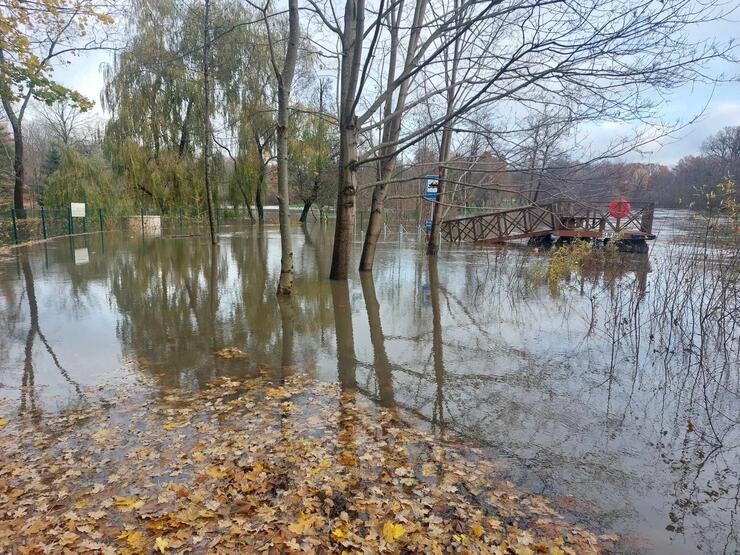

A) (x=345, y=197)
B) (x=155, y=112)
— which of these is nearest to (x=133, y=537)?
(x=345, y=197)

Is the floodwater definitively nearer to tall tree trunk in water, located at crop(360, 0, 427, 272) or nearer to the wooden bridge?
tall tree trunk in water, located at crop(360, 0, 427, 272)

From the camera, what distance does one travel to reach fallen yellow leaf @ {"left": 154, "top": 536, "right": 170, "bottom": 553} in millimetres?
2570

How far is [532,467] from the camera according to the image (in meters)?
3.60

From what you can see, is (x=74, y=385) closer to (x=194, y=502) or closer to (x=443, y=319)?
(x=194, y=502)

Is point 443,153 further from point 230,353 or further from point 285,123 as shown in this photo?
point 230,353

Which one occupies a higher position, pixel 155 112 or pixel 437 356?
pixel 155 112

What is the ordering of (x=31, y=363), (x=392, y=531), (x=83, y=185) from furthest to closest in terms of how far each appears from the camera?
1. (x=83, y=185)
2. (x=31, y=363)
3. (x=392, y=531)

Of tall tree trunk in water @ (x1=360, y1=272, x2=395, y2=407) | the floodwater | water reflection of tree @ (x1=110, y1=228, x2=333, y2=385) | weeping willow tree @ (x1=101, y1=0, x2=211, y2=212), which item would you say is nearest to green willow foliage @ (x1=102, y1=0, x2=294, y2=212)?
weeping willow tree @ (x1=101, y1=0, x2=211, y2=212)

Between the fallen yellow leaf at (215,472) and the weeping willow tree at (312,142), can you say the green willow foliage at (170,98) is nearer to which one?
the weeping willow tree at (312,142)

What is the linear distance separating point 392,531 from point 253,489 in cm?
98

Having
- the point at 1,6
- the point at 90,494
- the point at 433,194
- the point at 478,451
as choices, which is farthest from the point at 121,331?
the point at 433,194

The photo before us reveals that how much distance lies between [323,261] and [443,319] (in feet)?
24.5

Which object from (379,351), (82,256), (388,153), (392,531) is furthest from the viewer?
(82,256)

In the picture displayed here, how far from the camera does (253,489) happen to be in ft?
10.3
